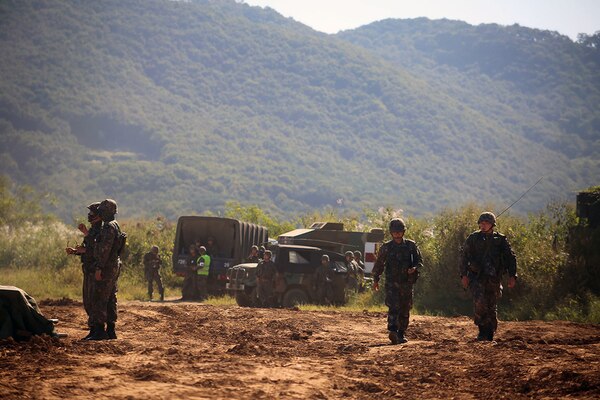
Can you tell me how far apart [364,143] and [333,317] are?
149 m

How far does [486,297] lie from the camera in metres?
14.2

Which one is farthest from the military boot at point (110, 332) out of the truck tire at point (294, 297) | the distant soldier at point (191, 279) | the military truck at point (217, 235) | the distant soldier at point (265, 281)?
the military truck at point (217, 235)

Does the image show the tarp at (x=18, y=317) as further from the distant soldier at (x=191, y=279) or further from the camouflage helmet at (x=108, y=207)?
the distant soldier at (x=191, y=279)

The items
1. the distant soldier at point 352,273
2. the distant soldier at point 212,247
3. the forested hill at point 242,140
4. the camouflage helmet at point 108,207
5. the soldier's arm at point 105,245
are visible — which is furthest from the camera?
the forested hill at point 242,140

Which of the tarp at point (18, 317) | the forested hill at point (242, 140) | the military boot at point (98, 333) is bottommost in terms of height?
the military boot at point (98, 333)

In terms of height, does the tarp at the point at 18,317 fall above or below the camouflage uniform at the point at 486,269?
below

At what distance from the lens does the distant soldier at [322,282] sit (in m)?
24.1

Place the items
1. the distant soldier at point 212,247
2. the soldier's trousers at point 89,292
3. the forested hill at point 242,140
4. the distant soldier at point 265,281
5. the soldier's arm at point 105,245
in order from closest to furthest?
1. the soldier's arm at point 105,245
2. the soldier's trousers at point 89,292
3. the distant soldier at point 265,281
4. the distant soldier at point 212,247
5. the forested hill at point 242,140

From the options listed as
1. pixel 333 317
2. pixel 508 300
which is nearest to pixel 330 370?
pixel 333 317

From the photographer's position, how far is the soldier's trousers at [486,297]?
559 inches

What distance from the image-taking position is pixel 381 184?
147 m

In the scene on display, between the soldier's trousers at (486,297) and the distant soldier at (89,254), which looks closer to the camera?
the distant soldier at (89,254)

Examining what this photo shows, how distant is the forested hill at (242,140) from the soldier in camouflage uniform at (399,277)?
346ft

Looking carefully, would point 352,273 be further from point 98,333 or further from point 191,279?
point 98,333
